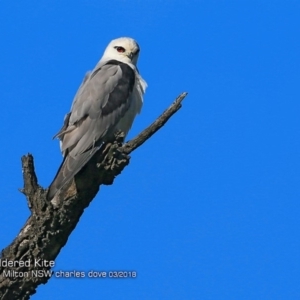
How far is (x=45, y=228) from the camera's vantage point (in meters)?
6.07

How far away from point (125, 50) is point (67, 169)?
329cm

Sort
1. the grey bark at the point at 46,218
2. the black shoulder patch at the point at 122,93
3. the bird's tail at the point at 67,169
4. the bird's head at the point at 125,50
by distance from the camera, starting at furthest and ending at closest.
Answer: the bird's head at the point at 125,50 → the black shoulder patch at the point at 122,93 → the bird's tail at the point at 67,169 → the grey bark at the point at 46,218

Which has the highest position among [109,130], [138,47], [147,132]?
[138,47]

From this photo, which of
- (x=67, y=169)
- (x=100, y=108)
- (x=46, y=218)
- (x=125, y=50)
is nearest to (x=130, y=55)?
(x=125, y=50)

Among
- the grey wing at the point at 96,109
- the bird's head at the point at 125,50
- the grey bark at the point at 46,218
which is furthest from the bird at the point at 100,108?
the grey bark at the point at 46,218

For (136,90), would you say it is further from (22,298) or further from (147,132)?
(22,298)

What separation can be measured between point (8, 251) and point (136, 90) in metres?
3.64

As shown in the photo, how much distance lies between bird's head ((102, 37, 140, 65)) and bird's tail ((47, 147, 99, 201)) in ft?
7.49

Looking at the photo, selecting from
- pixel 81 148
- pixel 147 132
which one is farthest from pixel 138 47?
pixel 147 132

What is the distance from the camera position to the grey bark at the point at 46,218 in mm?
6035

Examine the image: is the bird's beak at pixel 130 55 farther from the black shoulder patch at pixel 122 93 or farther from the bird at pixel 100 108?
the black shoulder patch at pixel 122 93

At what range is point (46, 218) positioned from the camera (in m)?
6.08

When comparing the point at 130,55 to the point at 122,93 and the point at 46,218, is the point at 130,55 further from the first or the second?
the point at 46,218

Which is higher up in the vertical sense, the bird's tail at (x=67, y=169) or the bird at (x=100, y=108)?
the bird at (x=100, y=108)
